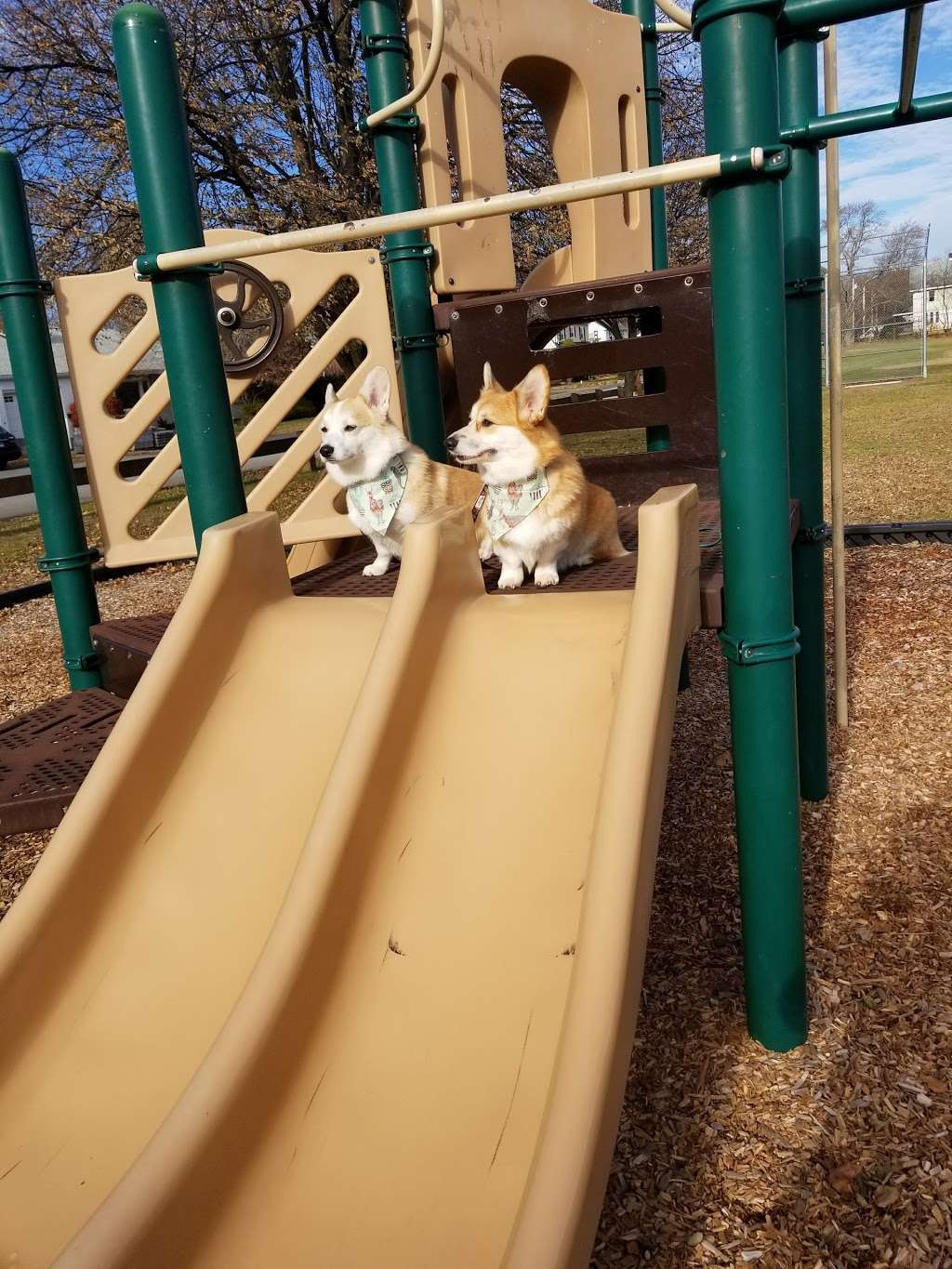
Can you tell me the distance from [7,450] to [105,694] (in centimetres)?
2506

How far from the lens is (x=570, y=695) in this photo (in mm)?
1902

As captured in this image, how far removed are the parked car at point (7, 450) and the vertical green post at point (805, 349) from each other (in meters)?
25.7

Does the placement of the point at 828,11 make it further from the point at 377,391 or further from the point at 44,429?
the point at 44,429

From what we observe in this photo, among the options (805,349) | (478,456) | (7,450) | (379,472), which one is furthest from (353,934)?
(7,450)

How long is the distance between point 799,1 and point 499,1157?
6.75 feet

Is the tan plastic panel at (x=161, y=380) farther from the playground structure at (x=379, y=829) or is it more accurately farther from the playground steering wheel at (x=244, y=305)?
the playground structure at (x=379, y=829)

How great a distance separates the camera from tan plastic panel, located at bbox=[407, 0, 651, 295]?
3.99 m

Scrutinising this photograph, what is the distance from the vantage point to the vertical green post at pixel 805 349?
3125 millimetres

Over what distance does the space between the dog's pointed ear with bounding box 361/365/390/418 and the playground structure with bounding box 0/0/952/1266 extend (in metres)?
0.91

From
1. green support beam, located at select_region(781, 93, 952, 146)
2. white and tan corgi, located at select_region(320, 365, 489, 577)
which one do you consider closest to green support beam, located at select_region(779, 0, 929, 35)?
green support beam, located at select_region(781, 93, 952, 146)

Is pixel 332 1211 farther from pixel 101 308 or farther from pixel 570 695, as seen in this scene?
pixel 101 308

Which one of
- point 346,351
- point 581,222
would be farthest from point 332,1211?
point 346,351

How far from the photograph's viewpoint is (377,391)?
341 centimetres

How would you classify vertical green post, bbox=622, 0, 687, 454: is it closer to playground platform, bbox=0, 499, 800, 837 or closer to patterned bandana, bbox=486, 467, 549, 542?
playground platform, bbox=0, 499, 800, 837
